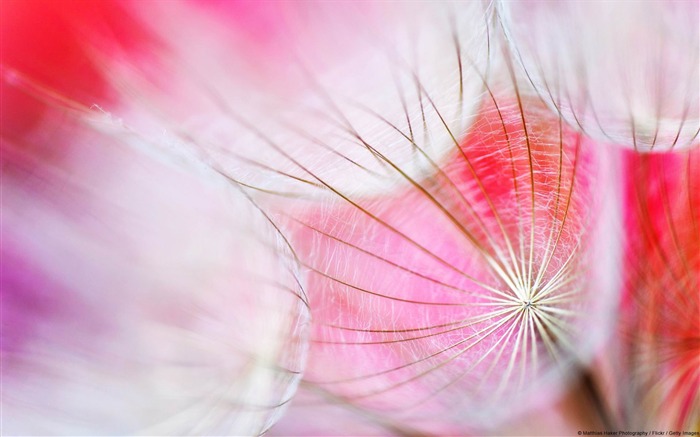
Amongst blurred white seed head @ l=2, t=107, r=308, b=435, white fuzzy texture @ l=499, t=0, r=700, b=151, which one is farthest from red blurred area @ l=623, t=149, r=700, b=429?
blurred white seed head @ l=2, t=107, r=308, b=435

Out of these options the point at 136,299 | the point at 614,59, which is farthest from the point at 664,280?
the point at 136,299

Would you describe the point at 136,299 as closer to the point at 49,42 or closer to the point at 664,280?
the point at 49,42

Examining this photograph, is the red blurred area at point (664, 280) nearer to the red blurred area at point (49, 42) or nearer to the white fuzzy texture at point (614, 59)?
the white fuzzy texture at point (614, 59)

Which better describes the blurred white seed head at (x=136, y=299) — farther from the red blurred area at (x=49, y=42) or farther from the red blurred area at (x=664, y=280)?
the red blurred area at (x=664, y=280)

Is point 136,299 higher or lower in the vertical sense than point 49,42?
lower

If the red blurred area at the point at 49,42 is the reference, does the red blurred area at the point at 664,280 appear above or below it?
below

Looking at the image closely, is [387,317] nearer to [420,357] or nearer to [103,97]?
[420,357]

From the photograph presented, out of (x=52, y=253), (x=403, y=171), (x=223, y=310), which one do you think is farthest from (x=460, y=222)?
(x=52, y=253)

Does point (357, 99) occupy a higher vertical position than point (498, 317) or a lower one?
higher

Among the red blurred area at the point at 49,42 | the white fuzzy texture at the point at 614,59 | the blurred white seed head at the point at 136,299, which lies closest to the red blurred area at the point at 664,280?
the white fuzzy texture at the point at 614,59
